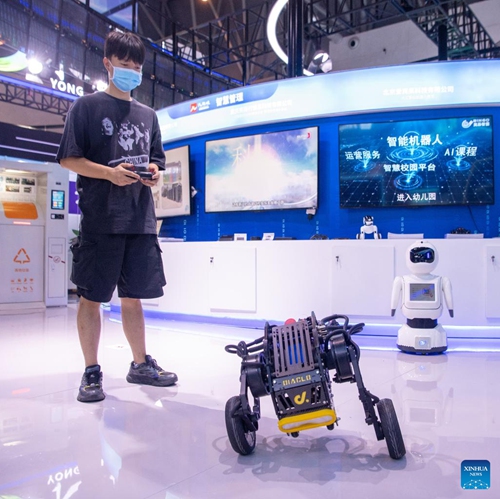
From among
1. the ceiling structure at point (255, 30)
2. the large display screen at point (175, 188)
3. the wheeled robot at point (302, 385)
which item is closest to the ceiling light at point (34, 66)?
the ceiling structure at point (255, 30)

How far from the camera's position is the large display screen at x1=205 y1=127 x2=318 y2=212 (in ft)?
15.4

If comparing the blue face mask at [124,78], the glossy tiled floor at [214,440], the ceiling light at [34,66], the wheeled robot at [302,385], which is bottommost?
the glossy tiled floor at [214,440]

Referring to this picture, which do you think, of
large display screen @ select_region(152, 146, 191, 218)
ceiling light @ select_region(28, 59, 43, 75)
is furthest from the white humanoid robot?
ceiling light @ select_region(28, 59, 43, 75)

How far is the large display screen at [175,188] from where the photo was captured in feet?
18.1

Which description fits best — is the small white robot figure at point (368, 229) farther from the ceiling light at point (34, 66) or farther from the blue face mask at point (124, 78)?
the ceiling light at point (34, 66)

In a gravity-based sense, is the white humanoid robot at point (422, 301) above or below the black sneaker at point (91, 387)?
above

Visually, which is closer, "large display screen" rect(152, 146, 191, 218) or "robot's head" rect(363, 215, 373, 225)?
"robot's head" rect(363, 215, 373, 225)

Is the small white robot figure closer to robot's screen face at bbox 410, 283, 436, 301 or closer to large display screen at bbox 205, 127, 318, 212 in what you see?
large display screen at bbox 205, 127, 318, 212

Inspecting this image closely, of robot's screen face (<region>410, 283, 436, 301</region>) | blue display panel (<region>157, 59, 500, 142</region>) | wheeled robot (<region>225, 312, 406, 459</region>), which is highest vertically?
blue display panel (<region>157, 59, 500, 142</region>)

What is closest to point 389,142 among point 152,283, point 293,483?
point 152,283

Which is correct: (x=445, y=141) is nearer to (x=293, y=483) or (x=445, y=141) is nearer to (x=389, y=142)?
(x=389, y=142)

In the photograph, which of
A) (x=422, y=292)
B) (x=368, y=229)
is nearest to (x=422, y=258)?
(x=422, y=292)

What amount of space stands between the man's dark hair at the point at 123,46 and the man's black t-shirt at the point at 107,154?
0.19 metres

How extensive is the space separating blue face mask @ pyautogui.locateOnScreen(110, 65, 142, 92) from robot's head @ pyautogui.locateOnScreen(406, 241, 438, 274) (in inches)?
82.9
